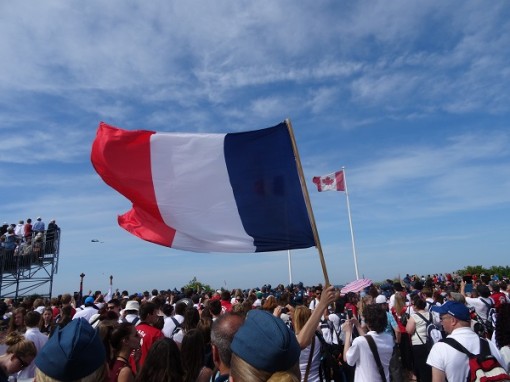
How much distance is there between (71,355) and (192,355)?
157 cm

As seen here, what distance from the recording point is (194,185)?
266 inches

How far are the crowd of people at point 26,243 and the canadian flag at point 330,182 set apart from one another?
12.5 m

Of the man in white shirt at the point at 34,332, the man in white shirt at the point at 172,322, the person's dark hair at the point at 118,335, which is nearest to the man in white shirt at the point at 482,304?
the man in white shirt at the point at 172,322

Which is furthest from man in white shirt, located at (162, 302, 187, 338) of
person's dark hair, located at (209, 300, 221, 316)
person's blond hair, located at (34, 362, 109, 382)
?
person's blond hair, located at (34, 362, 109, 382)

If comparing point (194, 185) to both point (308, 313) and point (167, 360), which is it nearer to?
point (308, 313)

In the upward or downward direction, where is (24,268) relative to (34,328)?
upward

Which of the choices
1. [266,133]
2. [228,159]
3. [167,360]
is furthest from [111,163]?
[167,360]

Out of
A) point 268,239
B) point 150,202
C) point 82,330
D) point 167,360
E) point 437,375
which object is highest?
point 150,202

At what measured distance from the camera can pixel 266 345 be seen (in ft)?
6.95

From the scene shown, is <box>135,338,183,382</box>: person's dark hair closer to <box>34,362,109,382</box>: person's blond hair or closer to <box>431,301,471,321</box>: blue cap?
<box>34,362,109,382</box>: person's blond hair

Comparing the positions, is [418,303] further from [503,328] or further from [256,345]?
[256,345]

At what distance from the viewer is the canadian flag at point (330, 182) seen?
2176cm

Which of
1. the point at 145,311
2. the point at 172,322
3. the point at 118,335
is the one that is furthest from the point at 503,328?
the point at 172,322

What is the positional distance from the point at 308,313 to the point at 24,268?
1816 cm
